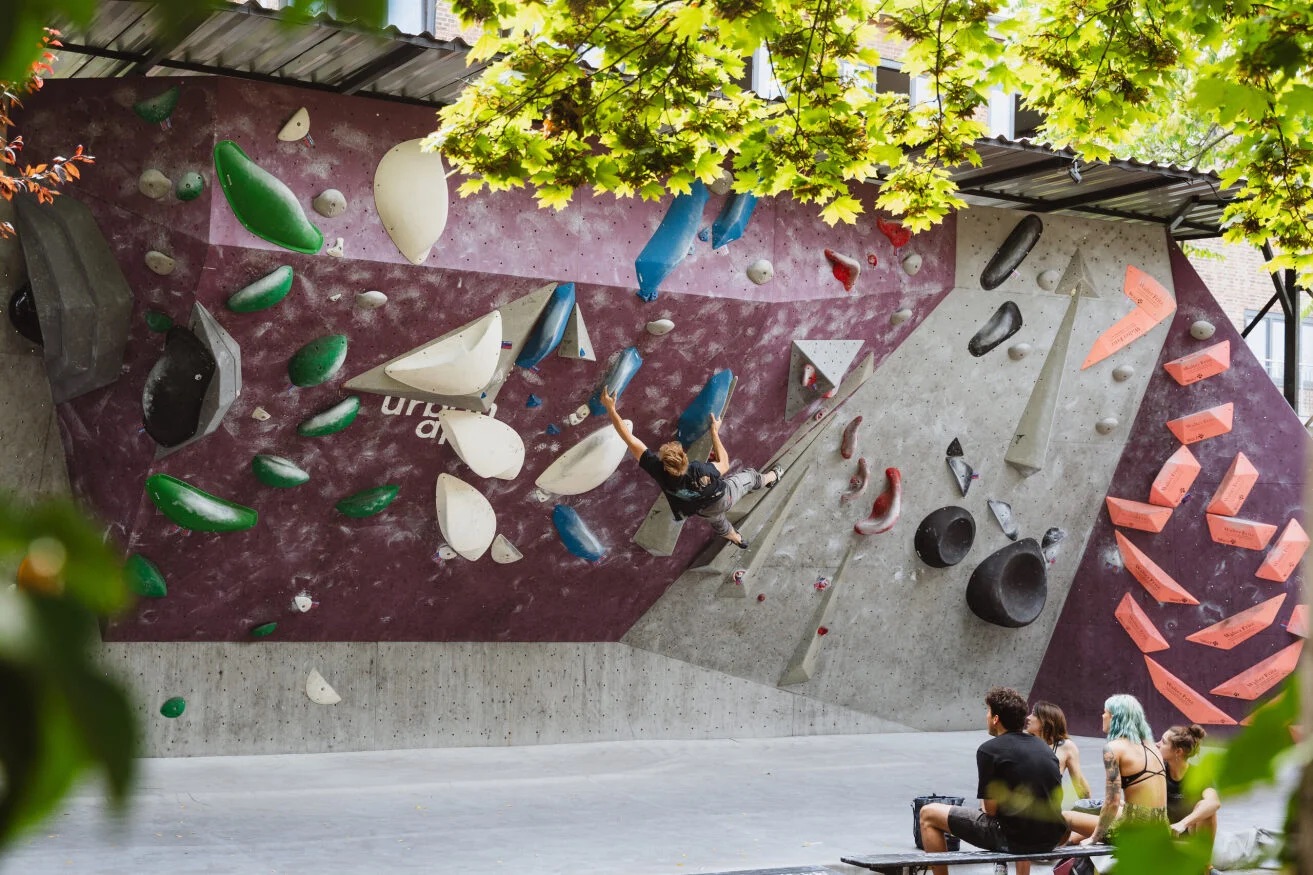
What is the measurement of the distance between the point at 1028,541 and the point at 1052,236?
2.63 meters

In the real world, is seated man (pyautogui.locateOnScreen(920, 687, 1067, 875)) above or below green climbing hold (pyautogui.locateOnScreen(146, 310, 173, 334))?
below

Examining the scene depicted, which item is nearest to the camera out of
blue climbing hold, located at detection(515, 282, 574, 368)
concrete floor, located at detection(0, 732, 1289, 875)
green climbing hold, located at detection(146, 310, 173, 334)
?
concrete floor, located at detection(0, 732, 1289, 875)

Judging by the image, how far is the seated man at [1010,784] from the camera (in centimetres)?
603

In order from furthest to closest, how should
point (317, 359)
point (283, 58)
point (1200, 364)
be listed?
1. point (1200, 364)
2. point (317, 359)
3. point (283, 58)

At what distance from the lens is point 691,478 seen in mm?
8617

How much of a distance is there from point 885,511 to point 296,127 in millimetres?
Answer: 5492

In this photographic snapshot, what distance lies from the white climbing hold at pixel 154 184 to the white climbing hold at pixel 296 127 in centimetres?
66

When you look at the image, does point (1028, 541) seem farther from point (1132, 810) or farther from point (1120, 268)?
point (1132, 810)

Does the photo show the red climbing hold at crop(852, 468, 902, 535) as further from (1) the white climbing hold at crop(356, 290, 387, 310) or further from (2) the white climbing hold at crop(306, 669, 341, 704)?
(1) the white climbing hold at crop(356, 290, 387, 310)

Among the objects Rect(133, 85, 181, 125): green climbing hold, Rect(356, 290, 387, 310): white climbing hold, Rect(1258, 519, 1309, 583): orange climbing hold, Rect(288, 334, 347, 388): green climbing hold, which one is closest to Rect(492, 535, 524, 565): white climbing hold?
Rect(288, 334, 347, 388): green climbing hold

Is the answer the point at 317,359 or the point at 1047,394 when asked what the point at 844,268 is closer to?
the point at 1047,394

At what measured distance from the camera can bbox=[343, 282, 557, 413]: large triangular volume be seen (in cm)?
822

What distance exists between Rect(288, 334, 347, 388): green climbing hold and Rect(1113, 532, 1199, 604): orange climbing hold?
7088 mm

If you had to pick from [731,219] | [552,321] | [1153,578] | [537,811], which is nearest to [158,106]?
[552,321]
